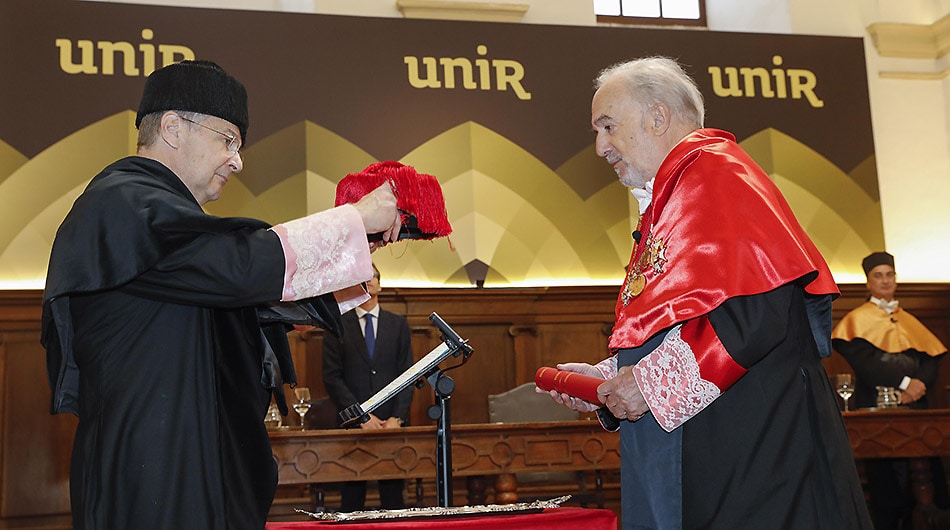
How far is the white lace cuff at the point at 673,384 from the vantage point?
79.1 inches

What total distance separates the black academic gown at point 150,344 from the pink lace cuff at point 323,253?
27 mm

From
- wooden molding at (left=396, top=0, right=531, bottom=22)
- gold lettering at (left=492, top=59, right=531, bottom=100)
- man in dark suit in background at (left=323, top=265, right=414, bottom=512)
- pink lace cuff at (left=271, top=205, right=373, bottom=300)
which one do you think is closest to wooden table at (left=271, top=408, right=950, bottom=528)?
man in dark suit in background at (left=323, top=265, right=414, bottom=512)

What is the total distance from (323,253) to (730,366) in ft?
2.79

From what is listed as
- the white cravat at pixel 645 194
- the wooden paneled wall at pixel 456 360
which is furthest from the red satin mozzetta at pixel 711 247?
the wooden paneled wall at pixel 456 360

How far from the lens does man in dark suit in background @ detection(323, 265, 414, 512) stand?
6383 mm

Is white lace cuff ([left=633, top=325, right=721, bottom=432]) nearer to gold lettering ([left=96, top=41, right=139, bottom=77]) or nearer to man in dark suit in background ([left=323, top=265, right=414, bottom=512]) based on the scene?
man in dark suit in background ([left=323, top=265, right=414, bottom=512])

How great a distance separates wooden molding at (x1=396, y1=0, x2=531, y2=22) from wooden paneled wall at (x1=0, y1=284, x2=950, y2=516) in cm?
248

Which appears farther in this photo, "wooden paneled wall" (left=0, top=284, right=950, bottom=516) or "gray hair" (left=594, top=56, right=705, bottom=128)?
"wooden paneled wall" (left=0, top=284, right=950, bottom=516)

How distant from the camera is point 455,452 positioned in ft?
17.7

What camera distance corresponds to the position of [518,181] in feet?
27.0

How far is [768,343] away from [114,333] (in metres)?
1.29

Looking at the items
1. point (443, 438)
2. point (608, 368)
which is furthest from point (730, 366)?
point (443, 438)

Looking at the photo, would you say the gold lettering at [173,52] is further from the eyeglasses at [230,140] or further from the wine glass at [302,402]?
the eyeglasses at [230,140]

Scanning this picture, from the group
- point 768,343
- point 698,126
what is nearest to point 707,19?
point 698,126
